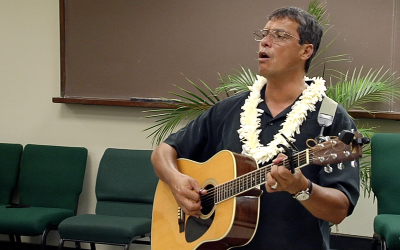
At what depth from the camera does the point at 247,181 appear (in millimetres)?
2201

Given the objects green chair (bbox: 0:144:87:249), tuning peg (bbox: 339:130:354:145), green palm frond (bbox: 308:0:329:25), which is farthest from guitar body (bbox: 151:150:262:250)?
green chair (bbox: 0:144:87:249)

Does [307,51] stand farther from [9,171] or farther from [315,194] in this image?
[9,171]

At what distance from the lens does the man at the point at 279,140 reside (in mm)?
2062

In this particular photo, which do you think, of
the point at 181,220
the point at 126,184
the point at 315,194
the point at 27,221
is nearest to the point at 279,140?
the point at 315,194

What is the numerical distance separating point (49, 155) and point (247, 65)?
1.90m

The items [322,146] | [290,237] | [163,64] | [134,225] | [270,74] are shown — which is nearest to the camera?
[322,146]

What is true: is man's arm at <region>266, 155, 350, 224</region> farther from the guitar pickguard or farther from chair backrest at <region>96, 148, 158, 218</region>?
chair backrest at <region>96, 148, 158, 218</region>

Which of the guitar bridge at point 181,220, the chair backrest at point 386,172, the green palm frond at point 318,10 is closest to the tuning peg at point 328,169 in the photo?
the guitar bridge at point 181,220

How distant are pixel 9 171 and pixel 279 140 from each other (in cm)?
352

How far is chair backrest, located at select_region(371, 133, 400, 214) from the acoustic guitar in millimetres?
1903

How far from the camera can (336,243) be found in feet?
15.1

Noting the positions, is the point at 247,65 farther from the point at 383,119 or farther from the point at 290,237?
the point at 290,237

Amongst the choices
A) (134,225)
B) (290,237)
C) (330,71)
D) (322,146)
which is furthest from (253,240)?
(330,71)

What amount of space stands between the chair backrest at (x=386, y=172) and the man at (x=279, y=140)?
1.84 metres
